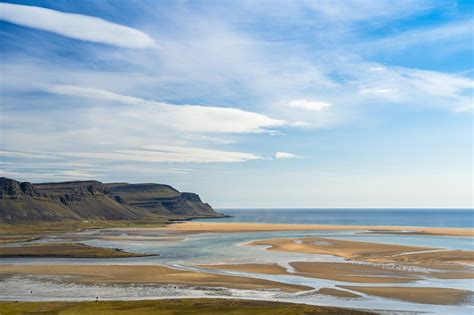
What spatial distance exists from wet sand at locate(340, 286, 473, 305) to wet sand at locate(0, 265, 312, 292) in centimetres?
707

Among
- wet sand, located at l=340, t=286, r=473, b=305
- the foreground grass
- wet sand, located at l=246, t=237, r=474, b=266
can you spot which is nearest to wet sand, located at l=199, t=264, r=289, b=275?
wet sand, located at l=340, t=286, r=473, b=305

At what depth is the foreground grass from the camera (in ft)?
130

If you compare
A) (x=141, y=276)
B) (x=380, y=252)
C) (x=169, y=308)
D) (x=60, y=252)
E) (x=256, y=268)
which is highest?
(x=380, y=252)

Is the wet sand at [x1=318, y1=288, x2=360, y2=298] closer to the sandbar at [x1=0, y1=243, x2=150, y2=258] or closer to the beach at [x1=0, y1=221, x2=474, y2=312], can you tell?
the beach at [x1=0, y1=221, x2=474, y2=312]

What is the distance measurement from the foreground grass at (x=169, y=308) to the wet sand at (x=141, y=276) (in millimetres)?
8411

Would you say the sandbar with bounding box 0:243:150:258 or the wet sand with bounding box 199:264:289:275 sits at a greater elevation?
the wet sand with bounding box 199:264:289:275

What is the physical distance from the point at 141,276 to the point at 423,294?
1275 inches

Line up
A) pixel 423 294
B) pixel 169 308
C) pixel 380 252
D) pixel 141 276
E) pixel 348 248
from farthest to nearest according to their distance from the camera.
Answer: pixel 348 248, pixel 380 252, pixel 141 276, pixel 423 294, pixel 169 308

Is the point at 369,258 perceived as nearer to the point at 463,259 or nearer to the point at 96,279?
the point at 463,259

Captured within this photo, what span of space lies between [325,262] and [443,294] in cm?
2557

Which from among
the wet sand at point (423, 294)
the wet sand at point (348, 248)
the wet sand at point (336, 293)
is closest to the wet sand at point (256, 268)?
the wet sand at point (336, 293)

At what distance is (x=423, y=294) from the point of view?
155ft

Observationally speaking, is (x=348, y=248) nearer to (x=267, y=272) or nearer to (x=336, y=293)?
(x=267, y=272)

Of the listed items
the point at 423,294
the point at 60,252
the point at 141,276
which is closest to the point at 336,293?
the point at 423,294
